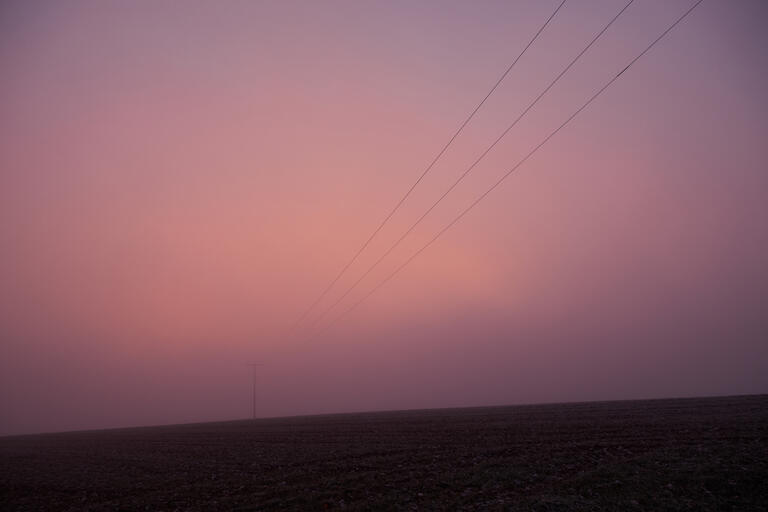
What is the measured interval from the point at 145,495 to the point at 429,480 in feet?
44.3

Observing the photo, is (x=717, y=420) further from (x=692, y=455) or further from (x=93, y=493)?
(x=93, y=493)

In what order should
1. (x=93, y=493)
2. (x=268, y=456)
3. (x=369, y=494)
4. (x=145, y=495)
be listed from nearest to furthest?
(x=369, y=494), (x=145, y=495), (x=93, y=493), (x=268, y=456)

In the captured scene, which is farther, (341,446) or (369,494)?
(341,446)

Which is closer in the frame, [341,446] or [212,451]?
[341,446]

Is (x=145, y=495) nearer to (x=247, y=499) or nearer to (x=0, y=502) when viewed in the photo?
(x=247, y=499)

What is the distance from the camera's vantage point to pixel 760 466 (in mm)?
17266

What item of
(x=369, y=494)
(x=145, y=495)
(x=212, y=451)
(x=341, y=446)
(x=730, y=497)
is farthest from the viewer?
(x=212, y=451)

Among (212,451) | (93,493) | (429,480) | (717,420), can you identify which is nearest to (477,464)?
(429,480)

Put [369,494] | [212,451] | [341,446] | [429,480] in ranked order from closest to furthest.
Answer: [369,494]
[429,480]
[341,446]
[212,451]

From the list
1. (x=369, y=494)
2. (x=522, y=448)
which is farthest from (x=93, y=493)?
(x=522, y=448)

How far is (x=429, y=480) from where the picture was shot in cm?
1998

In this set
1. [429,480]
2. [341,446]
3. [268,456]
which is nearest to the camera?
[429,480]

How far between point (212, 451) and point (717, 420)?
4001cm

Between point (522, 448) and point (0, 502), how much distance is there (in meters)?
27.6
